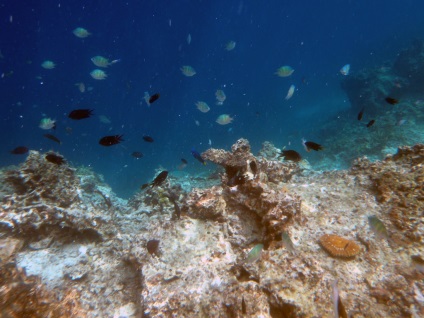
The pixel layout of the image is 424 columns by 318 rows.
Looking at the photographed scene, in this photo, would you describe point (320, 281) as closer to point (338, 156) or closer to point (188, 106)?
point (338, 156)

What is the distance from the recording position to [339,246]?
3.48m

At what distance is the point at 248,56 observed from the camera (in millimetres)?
71562

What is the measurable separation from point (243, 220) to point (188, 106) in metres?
66.2

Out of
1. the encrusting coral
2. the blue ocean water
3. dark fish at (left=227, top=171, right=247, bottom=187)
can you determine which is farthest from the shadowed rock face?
dark fish at (left=227, top=171, right=247, bottom=187)

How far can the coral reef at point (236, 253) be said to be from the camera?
3.01 m

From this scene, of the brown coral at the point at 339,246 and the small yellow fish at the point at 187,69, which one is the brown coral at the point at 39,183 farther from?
the small yellow fish at the point at 187,69

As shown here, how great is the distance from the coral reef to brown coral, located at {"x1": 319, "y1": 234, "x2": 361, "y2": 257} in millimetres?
24

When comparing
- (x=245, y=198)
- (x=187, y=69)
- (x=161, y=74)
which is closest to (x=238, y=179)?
(x=245, y=198)

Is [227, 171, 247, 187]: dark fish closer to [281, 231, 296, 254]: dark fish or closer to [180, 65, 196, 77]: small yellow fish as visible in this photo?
[281, 231, 296, 254]: dark fish

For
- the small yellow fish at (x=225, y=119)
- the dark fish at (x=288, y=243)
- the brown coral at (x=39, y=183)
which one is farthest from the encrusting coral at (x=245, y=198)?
the small yellow fish at (x=225, y=119)

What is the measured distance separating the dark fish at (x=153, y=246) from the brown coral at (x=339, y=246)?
108 inches

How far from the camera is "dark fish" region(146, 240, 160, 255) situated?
4082mm

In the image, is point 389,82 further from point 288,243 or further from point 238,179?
point 288,243

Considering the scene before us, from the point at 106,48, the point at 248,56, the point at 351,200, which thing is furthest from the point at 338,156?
the point at 248,56
